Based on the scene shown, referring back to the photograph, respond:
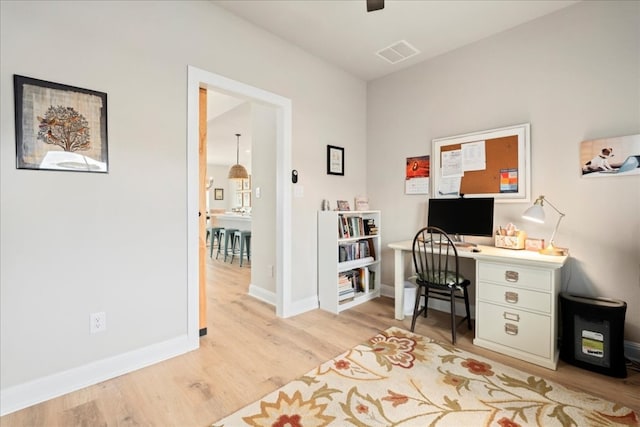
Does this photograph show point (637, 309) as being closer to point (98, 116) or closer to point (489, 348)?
point (489, 348)

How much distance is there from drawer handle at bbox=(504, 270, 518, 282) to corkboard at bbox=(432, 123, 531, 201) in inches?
31.4

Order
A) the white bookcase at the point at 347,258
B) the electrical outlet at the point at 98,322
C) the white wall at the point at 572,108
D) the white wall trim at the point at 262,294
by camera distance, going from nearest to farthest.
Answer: the electrical outlet at the point at 98,322 < the white wall at the point at 572,108 < the white bookcase at the point at 347,258 < the white wall trim at the point at 262,294

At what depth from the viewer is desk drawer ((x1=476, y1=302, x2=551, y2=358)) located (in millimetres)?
2059

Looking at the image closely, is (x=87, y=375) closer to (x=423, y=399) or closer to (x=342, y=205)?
(x=423, y=399)

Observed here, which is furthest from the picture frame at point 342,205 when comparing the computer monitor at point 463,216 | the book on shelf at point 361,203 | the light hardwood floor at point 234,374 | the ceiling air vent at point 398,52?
the ceiling air vent at point 398,52

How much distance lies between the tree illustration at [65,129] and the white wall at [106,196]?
0.13 meters

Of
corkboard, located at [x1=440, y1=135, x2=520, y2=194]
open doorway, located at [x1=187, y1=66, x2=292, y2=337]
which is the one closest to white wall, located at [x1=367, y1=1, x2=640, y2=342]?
corkboard, located at [x1=440, y1=135, x2=520, y2=194]

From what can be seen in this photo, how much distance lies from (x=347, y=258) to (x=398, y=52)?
7.43ft

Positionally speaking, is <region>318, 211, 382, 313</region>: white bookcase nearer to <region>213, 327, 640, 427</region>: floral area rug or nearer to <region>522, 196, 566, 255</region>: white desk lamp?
<region>213, 327, 640, 427</region>: floral area rug

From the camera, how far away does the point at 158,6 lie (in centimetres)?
206

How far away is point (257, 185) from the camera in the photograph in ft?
11.6

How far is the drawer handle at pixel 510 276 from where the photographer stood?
2.17 metres

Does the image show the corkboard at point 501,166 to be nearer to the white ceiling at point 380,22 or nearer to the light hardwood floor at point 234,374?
the white ceiling at point 380,22

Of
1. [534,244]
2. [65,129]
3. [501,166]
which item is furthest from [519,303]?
[65,129]
